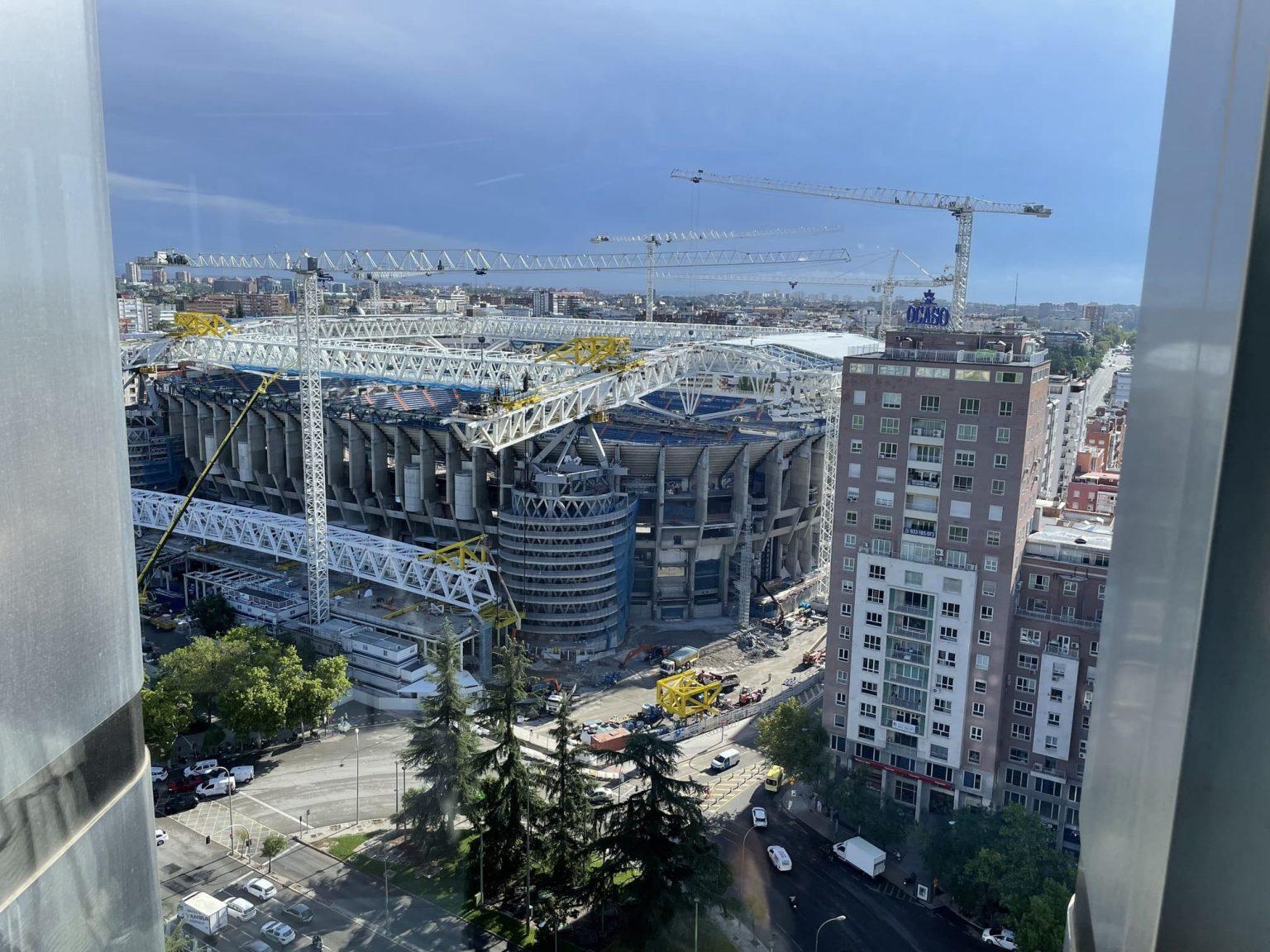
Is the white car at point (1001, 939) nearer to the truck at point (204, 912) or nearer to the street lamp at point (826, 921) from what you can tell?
the street lamp at point (826, 921)

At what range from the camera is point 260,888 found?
592 cm

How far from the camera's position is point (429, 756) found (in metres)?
6.54

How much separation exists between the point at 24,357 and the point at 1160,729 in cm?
50

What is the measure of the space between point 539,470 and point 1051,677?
6.27 meters

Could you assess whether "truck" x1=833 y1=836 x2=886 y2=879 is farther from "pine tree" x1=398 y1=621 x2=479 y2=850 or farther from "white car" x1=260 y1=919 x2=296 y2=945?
"white car" x1=260 y1=919 x2=296 y2=945

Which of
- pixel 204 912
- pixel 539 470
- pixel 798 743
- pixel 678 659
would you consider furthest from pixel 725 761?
pixel 204 912

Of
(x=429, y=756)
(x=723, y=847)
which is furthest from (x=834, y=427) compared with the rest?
(x=429, y=756)

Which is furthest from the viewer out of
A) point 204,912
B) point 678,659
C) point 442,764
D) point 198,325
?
point 198,325

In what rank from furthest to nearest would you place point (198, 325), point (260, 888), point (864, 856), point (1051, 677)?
1. point (198, 325)
2. point (1051, 677)
3. point (864, 856)
4. point (260, 888)

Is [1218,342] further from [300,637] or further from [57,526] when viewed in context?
[300,637]

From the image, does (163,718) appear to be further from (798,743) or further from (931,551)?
(931,551)

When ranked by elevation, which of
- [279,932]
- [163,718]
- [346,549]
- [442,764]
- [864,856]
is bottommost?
[864,856]

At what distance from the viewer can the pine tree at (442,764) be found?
6.32m

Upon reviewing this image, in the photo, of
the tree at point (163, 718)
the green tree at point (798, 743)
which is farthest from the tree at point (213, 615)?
the green tree at point (798, 743)
